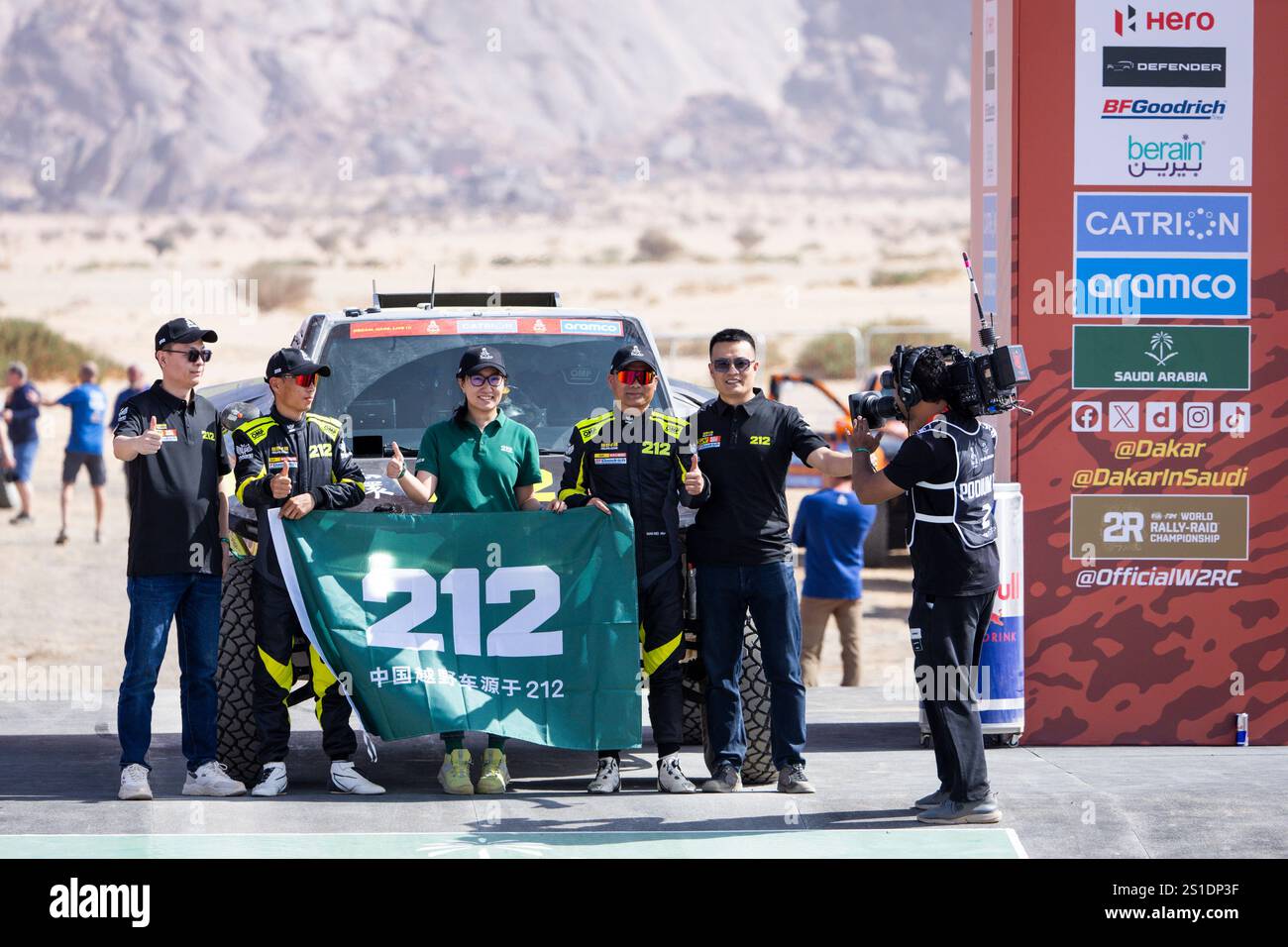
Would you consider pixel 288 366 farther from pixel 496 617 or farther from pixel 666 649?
pixel 666 649

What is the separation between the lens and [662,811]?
7.80 metres

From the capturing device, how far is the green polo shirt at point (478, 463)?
8.13 metres

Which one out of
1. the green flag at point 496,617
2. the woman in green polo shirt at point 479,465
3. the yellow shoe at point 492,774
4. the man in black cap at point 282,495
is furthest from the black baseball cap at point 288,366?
the yellow shoe at point 492,774

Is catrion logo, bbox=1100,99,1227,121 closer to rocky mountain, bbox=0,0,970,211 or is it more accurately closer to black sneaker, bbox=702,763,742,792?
black sneaker, bbox=702,763,742,792

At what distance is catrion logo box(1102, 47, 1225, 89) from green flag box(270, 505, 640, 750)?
3721 millimetres

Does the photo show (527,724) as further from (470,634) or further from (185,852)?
(185,852)

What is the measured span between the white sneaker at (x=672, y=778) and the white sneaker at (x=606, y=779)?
0.70ft

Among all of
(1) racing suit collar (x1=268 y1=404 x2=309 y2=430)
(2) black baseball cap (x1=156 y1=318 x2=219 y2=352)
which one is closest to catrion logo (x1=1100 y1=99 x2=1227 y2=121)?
(1) racing suit collar (x1=268 y1=404 x2=309 y2=430)

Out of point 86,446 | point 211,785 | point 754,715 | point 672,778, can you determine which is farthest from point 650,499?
point 86,446

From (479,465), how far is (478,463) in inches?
0.4

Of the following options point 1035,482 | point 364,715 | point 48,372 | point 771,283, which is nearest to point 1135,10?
point 1035,482

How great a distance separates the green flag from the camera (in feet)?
26.8

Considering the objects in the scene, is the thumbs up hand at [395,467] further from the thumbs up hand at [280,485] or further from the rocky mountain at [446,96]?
the rocky mountain at [446,96]
